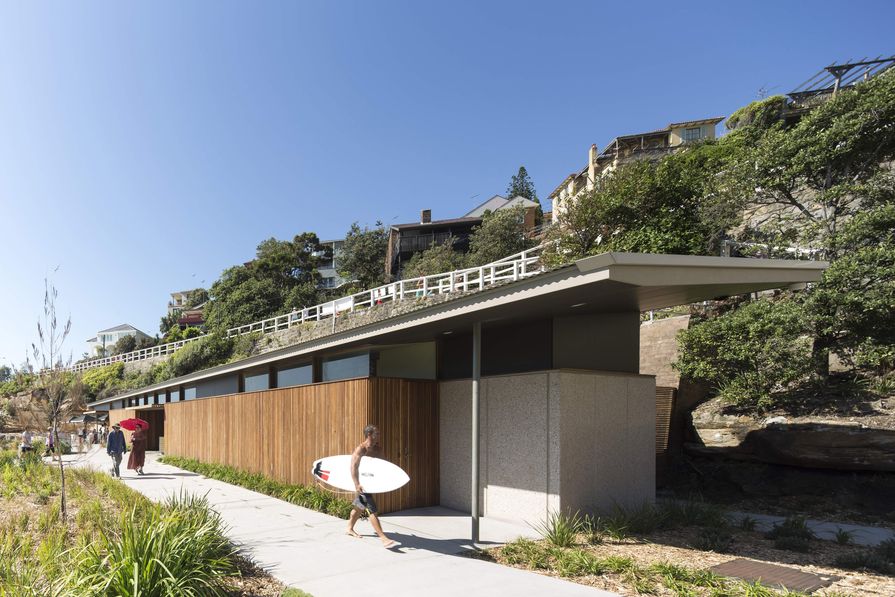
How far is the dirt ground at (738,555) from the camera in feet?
17.7

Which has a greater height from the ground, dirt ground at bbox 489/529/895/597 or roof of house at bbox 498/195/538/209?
roof of house at bbox 498/195/538/209

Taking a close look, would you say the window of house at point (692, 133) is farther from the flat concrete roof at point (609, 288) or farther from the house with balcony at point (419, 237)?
the flat concrete roof at point (609, 288)

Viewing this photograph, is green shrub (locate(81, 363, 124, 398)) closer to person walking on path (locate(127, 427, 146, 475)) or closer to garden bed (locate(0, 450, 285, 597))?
person walking on path (locate(127, 427, 146, 475))

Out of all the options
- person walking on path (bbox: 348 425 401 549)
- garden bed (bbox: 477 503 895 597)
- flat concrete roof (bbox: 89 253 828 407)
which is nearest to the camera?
garden bed (bbox: 477 503 895 597)

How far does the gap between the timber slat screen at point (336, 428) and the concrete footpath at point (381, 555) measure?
2.61 ft

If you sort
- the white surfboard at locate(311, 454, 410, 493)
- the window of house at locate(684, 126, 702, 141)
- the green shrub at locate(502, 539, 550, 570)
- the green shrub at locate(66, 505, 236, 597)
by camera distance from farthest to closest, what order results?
1. the window of house at locate(684, 126, 702, 141)
2. the white surfboard at locate(311, 454, 410, 493)
3. the green shrub at locate(502, 539, 550, 570)
4. the green shrub at locate(66, 505, 236, 597)

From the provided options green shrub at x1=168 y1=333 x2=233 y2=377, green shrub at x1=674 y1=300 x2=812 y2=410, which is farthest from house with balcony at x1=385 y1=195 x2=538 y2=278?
green shrub at x1=674 y1=300 x2=812 y2=410

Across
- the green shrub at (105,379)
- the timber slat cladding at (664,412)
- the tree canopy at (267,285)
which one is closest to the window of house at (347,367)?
the timber slat cladding at (664,412)

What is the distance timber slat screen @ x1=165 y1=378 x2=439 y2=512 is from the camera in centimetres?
943

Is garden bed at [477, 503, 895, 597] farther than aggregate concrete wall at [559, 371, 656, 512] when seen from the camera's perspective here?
No

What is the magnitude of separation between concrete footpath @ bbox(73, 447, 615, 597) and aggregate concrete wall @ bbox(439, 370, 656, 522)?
55 cm

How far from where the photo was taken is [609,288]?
20.9ft

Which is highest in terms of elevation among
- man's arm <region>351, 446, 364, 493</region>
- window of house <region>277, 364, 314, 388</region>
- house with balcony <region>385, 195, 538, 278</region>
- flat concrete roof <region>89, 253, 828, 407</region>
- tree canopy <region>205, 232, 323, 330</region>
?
house with balcony <region>385, 195, 538, 278</region>

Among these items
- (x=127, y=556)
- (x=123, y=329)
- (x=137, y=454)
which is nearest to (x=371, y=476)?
(x=127, y=556)
